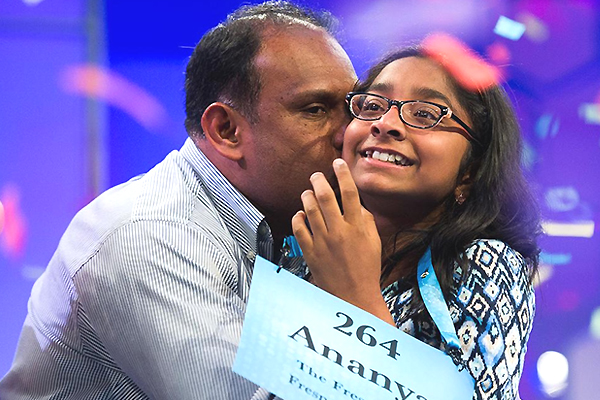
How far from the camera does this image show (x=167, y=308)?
1.39 meters

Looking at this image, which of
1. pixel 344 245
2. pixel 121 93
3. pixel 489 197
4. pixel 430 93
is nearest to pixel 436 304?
pixel 344 245

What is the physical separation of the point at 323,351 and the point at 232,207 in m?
0.78

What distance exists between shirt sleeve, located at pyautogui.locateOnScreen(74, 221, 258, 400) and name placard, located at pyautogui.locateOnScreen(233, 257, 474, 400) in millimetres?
279

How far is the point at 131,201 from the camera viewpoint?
1.60m

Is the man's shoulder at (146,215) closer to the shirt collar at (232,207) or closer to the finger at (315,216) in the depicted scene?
the shirt collar at (232,207)

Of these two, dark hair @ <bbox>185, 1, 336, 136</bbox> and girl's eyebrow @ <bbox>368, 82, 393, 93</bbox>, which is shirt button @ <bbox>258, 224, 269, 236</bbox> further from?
girl's eyebrow @ <bbox>368, 82, 393, 93</bbox>

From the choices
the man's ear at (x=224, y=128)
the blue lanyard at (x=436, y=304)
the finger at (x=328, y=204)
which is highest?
the man's ear at (x=224, y=128)

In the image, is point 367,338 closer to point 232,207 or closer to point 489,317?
point 489,317

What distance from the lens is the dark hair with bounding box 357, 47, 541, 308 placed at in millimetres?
1386

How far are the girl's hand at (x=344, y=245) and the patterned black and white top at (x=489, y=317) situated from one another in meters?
0.14

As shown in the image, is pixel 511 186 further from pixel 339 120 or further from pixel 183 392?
pixel 183 392

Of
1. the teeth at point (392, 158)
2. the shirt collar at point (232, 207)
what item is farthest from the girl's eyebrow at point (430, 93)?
the shirt collar at point (232, 207)

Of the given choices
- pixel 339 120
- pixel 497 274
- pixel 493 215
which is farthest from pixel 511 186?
pixel 339 120

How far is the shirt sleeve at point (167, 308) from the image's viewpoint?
52.2 inches
